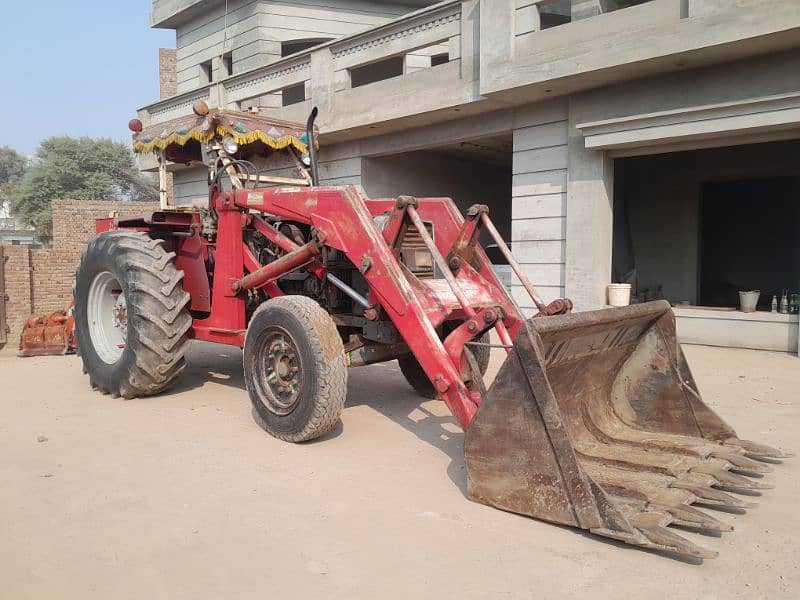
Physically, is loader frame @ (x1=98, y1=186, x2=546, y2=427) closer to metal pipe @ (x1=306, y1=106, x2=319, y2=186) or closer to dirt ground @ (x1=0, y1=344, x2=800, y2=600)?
dirt ground @ (x1=0, y1=344, x2=800, y2=600)

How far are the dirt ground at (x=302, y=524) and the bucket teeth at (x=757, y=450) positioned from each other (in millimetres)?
107

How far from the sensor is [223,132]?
5973 millimetres

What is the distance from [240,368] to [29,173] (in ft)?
115

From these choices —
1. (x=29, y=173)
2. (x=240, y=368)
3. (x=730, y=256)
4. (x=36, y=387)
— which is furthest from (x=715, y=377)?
(x=29, y=173)

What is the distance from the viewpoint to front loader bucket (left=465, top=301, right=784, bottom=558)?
313cm

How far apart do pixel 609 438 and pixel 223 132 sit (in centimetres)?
411

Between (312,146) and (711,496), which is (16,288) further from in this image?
(711,496)

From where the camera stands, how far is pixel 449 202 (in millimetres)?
5488

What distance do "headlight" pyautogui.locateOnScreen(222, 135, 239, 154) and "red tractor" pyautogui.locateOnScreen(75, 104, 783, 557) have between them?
0.5 inches

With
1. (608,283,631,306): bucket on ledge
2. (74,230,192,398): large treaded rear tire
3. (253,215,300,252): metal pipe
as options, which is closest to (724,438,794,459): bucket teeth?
(253,215,300,252): metal pipe

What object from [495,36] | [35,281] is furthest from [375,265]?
[35,281]

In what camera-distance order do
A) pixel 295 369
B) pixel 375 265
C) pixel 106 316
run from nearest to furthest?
pixel 375 265
pixel 295 369
pixel 106 316

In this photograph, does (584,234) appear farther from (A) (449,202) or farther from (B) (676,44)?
(A) (449,202)

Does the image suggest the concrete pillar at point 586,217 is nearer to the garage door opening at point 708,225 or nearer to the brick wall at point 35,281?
the garage door opening at point 708,225
